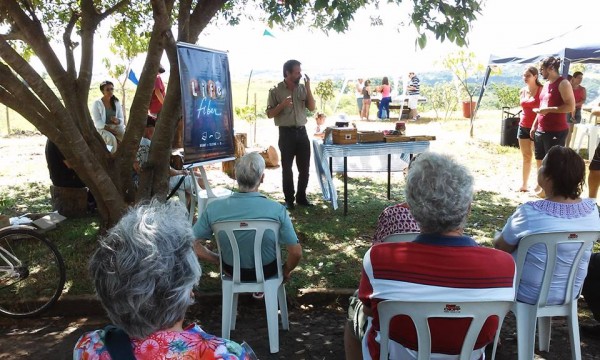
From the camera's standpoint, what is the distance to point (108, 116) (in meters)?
7.52

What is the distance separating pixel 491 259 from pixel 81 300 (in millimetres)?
3154

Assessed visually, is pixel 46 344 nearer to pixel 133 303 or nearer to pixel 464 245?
pixel 133 303

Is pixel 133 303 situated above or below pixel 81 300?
above

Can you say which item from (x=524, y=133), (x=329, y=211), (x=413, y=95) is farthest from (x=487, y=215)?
(x=413, y=95)

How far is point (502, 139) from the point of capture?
11.6m

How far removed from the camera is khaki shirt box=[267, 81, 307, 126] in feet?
20.3

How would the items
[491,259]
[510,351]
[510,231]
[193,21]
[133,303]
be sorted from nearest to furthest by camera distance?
[133,303] → [491,259] → [510,231] → [510,351] → [193,21]

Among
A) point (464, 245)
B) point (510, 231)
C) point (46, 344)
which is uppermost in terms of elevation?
point (464, 245)

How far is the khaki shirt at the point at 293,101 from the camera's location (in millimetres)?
6191

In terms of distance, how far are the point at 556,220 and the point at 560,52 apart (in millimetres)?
7439

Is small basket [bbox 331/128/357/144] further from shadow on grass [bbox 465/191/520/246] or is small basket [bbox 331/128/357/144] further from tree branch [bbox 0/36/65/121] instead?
tree branch [bbox 0/36/65/121]

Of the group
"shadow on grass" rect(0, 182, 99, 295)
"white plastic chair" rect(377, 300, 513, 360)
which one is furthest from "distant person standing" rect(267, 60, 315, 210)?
"white plastic chair" rect(377, 300, 513, 360)

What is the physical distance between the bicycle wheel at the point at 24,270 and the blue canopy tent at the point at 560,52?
27.3 ft

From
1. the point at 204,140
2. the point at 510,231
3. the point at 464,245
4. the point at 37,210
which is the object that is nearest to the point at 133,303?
the point at 464,245
